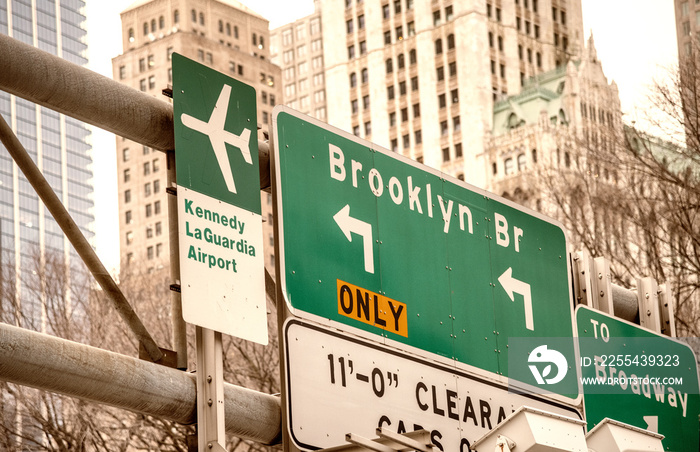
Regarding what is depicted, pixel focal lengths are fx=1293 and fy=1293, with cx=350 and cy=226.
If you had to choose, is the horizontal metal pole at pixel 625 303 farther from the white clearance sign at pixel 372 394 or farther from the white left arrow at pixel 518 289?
the white clearance sign at pixel 372 394

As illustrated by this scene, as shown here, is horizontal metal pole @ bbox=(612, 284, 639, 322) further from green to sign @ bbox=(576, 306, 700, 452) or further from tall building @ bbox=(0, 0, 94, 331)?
tall building @ bbox=(0, 0, 94, 331)

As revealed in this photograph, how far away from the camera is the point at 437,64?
108812 mm

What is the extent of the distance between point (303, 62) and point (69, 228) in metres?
176

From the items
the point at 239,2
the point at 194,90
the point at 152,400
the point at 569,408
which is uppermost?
the point at 239,2

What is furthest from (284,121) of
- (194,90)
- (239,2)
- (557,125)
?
(239,2)

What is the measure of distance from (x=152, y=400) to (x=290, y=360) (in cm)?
84

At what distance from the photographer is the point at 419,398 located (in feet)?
24.0

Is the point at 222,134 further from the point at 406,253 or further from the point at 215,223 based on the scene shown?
the point at 406,253

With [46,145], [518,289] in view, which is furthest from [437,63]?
[518,289]

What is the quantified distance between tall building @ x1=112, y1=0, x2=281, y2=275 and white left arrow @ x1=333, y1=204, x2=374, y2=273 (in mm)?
96336

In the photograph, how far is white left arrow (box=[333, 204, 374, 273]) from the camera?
714 centimetres

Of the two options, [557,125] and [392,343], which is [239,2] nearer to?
[557,125]

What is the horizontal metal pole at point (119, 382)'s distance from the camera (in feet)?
17.6

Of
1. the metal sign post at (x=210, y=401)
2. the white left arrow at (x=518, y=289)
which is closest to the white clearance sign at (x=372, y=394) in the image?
the metal sign post at (x=210, y=401)
